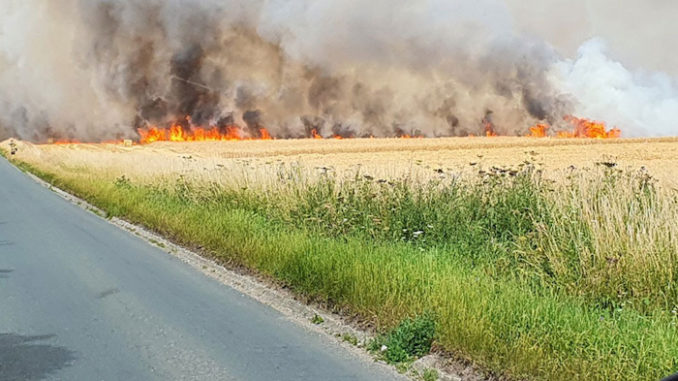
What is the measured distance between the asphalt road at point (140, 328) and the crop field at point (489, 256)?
0.78m

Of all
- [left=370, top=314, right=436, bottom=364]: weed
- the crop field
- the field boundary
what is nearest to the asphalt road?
the field boundary

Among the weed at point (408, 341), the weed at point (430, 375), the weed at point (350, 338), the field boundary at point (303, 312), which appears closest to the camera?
the weed at point (430, 375)

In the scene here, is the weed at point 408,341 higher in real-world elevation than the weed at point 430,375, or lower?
higher

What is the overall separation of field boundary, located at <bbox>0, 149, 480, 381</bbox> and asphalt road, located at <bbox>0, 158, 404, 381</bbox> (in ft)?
0.44

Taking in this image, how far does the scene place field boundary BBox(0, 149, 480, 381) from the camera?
556 cm

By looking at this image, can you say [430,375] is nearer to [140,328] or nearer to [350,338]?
[350,338]

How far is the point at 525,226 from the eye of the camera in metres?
9.62

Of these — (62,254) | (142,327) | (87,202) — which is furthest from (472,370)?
(87,202)

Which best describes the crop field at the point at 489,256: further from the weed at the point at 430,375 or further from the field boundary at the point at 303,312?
the weed at the point at 430,375

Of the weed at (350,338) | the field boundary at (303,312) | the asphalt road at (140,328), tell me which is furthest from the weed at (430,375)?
the weed at (350,338)

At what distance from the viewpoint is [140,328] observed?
6875 mm

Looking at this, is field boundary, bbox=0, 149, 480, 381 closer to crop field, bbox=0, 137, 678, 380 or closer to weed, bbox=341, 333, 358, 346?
weed, bbox=341, 333, 358, 346

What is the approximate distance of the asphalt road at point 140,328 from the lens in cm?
559

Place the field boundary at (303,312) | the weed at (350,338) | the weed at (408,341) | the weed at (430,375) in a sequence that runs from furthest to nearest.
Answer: the weed at (350,338) → the weed at (408,341) → the field boundary at (303,312) → the weed at (430,375)
